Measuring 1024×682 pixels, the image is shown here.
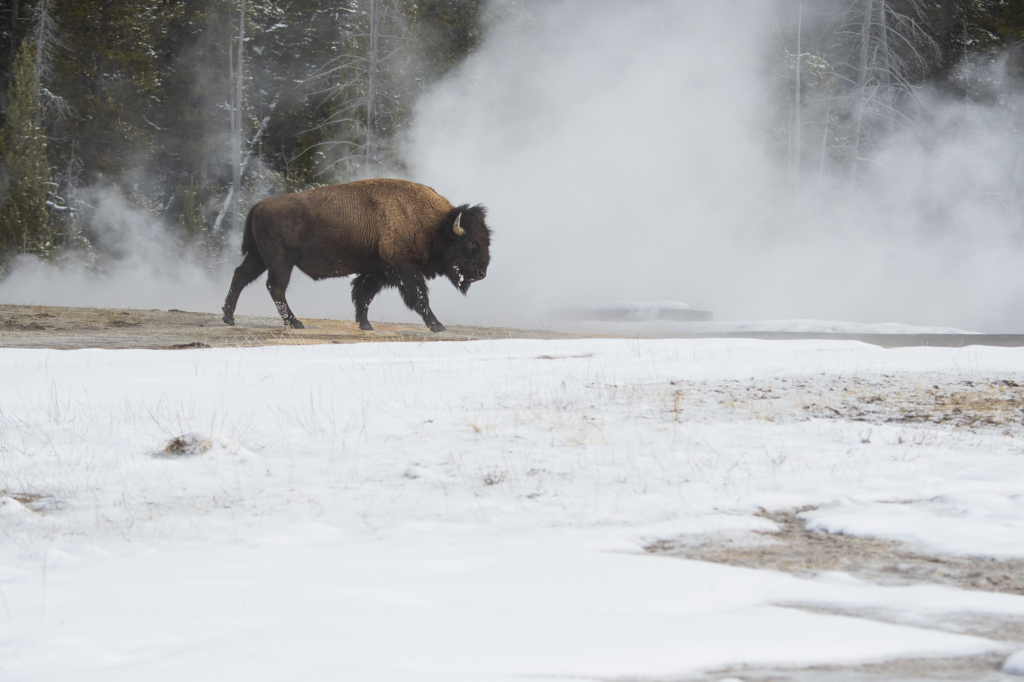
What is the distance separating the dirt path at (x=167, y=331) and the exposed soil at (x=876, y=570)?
706 centimetres

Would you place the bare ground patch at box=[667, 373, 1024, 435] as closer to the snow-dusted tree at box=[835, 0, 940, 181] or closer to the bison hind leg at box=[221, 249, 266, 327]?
the bison hind leg at box=[221, 249, 266, 327]

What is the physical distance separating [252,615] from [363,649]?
1.48 ft

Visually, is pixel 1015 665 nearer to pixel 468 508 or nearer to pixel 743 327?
pixel 468 508

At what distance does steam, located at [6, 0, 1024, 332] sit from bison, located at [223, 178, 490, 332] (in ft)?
39.6

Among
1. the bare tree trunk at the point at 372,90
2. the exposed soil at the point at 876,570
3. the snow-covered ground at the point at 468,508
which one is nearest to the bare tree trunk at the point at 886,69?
the bare tree trunk at the point at 372,90

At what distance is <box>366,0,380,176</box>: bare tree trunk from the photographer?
25.8 meters

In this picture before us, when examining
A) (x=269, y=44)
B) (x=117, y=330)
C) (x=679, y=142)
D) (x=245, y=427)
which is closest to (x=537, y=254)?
(x=679, y=142)

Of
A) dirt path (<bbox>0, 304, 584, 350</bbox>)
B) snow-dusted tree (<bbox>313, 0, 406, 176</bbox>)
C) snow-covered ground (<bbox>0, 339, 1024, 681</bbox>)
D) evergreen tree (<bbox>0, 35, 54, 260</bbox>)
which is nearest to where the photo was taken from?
snow-covered ground (<bbox>0, 339, 1024, 681</bbox>)

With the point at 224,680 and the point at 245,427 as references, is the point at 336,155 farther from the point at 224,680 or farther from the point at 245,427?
the point at 224,680

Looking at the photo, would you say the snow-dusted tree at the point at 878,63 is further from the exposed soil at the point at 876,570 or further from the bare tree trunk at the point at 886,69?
the exposed soil at the point at 876,570

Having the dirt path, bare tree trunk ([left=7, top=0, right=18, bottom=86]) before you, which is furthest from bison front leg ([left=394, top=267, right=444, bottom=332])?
bare tree trunk ([left=7, top=0, right=18, bottom=86])

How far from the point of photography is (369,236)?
470 inches

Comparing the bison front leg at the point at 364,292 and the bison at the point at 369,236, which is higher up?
the bison at the point at 369,236

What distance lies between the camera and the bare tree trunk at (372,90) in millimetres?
25844
